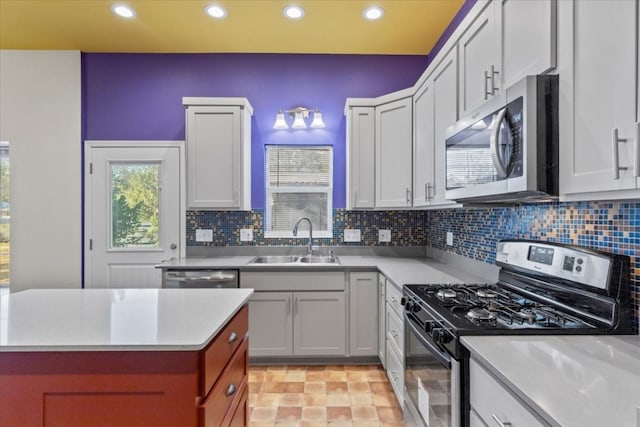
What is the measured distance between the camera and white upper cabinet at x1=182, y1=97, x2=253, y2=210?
10.5ft

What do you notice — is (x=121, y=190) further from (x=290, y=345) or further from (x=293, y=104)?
(x=290, y=345)

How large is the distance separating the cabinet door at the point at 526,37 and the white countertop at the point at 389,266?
1.28m

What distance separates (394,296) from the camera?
242 cm

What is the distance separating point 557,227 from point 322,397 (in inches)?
72.7

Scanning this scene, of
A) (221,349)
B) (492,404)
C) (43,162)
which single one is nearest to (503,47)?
(492,404)

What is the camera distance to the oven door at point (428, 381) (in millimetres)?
1276

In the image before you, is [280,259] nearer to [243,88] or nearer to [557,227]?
[243,88]

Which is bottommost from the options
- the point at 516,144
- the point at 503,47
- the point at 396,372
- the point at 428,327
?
the point at 396,372

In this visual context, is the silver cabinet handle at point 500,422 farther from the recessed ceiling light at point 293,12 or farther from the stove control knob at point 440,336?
the recessed ceiling light at point 293,12

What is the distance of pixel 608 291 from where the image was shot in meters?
1.25

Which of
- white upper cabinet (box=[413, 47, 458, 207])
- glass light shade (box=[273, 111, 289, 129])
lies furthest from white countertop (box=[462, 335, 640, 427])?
glass light shade (box=[273, 111, 289, 129])

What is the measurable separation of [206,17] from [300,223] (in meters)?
1.97

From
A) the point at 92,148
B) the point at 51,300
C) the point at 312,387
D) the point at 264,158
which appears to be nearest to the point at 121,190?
the point at 92,148

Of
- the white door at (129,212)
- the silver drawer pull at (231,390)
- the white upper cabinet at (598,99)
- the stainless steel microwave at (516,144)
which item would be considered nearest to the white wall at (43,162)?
the white door at (129,212)
